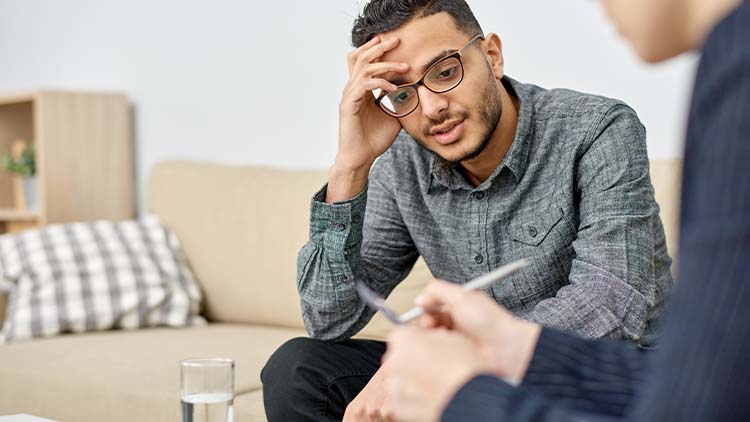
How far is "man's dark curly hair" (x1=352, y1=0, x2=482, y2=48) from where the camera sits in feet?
5.65

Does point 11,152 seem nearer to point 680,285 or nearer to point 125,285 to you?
point 125,285

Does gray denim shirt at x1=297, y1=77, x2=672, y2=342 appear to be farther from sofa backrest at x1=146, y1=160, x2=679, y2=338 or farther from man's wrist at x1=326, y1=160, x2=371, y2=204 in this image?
sofa backrest at x1=146, y1=160, x2=679, y2=338

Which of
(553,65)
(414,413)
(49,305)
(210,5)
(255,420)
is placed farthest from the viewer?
(210,5)

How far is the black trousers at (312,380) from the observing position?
1650 mm

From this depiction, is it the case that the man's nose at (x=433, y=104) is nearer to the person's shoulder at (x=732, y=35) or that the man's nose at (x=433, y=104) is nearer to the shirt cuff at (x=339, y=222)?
the shirt cuff at (x=339, y=222)

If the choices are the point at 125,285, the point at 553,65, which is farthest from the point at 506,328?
the point at 125,285

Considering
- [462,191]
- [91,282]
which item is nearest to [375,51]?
[462,191]

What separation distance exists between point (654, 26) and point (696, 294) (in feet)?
0.62

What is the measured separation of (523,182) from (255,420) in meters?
0.68

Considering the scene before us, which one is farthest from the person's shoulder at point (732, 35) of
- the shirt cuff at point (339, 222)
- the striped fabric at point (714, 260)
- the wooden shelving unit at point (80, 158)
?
the wooden shelving unit at point (80, 158)

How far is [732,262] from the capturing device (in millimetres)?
583

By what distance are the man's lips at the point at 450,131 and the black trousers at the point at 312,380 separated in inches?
16.0

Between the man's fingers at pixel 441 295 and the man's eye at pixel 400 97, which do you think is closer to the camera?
the man's fingers at pixel 441 295

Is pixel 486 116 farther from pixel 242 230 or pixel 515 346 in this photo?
pixel 242 230
